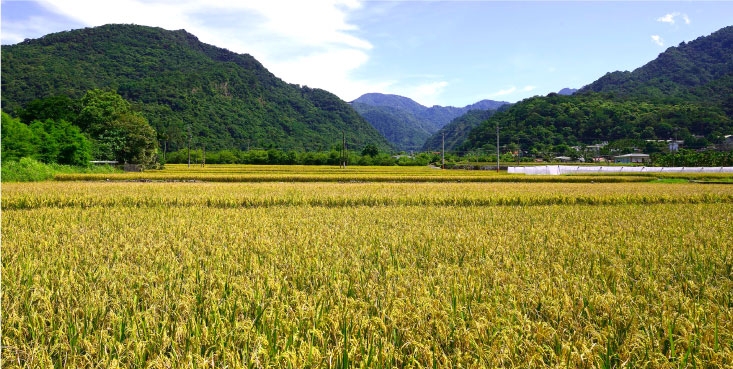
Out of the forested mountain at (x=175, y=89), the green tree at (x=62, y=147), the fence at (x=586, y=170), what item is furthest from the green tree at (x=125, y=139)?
the fence at (x=586, y=170)

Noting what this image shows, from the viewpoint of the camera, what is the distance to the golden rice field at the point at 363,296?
3232 mm

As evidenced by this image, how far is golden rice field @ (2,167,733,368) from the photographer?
3.23 metres

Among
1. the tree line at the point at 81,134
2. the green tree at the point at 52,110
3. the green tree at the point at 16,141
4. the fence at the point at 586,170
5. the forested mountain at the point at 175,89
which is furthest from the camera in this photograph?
the forested mountain at the point at 175,89

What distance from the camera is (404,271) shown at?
231 inches

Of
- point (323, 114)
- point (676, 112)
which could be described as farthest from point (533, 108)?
point (323, 114)

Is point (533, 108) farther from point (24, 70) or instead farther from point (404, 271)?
point (24, 70)

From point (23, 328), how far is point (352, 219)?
9286 millimetres

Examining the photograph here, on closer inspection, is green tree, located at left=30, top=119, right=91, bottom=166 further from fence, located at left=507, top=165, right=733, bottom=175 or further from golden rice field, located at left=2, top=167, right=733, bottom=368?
fence, located at left=507, top=165, right=733, bottom=175

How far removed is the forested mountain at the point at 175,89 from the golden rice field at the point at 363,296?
95645mm

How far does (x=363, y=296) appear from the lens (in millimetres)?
4746

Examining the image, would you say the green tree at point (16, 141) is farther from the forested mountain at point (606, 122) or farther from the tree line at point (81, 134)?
the forested mountain at point (606, 122)

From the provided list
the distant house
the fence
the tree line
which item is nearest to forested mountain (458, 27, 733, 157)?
the distant house

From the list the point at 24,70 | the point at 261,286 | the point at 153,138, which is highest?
the point at 24,70

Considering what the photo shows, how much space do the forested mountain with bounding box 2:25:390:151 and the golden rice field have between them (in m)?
95.6
